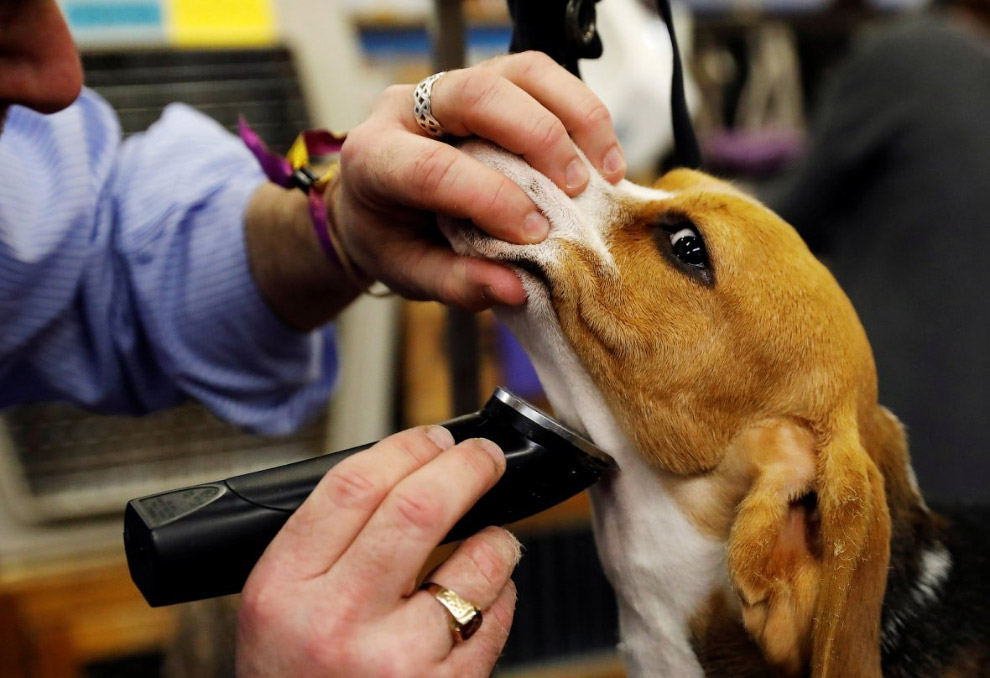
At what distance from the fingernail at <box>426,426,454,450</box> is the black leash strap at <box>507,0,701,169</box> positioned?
14.4 inches

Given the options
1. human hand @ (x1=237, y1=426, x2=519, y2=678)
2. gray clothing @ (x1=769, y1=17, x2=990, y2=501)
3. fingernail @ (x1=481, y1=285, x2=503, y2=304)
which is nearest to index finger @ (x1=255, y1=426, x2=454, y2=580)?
human hand @ (x1=237, y1=426, x2=519, y2=678)

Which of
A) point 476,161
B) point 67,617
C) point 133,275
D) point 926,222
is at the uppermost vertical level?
point 476,161

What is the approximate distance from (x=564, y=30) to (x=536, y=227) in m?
0.19

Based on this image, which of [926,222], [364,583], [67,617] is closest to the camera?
[364,583]

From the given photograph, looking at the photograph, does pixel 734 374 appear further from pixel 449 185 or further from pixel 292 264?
pixel 292 264

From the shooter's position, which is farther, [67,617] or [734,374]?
[67,617]

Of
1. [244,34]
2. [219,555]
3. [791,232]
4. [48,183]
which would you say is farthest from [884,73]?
[219,555]

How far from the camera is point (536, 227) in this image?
70cm

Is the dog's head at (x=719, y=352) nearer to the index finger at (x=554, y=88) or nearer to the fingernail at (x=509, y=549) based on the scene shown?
the index finger at (x=554, y=88)

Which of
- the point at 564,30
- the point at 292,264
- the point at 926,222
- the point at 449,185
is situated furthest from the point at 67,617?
the point at 926,222

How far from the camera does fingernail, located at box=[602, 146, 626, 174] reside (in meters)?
0.75

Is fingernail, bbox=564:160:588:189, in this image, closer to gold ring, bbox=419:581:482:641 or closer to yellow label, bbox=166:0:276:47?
gold ring, bbox=419:581:482:641

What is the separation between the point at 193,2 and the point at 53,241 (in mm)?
507

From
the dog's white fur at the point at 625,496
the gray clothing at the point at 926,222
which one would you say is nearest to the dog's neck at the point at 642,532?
the dog's white fur at the point at 625,496
